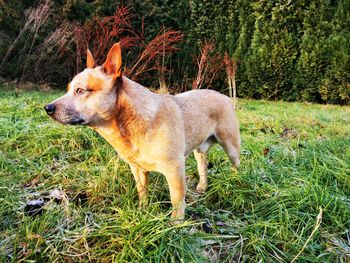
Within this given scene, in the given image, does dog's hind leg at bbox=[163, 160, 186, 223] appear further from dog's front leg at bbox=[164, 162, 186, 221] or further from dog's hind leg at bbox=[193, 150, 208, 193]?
dog's hind leg at bbox=[193, 150, 208, 193]

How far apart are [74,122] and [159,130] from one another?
63cm

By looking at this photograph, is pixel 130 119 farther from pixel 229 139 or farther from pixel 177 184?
pixel 229 139

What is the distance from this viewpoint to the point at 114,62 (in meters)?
2.78

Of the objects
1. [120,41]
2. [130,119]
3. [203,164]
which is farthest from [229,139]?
[120,41]

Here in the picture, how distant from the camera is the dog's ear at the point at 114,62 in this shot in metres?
2.77

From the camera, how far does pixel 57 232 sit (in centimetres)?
248

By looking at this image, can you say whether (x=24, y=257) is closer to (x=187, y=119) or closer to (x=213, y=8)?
(x=187, y=119)

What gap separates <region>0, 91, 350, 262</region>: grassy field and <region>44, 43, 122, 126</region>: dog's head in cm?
66

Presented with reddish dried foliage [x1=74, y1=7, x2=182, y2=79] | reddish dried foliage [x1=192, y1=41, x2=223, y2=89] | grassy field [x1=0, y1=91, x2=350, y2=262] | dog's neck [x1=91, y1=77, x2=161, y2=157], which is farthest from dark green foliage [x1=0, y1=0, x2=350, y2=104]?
dog's neck [x1=91, y1=77, x2=161, y2=157]

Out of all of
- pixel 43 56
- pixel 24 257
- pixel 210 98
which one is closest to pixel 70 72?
pixel 43 56

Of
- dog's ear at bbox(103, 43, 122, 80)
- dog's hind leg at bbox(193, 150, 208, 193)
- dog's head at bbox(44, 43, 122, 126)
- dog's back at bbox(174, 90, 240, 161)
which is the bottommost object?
dog's hind leg at bbox(193, 150, 208, 193)

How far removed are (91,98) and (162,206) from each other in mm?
Result: 1127

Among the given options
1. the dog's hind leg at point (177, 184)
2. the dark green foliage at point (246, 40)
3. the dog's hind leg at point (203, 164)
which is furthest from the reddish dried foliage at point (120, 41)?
the dog's hind leg at point (177, 184)

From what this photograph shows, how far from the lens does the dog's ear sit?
2.77 metres
